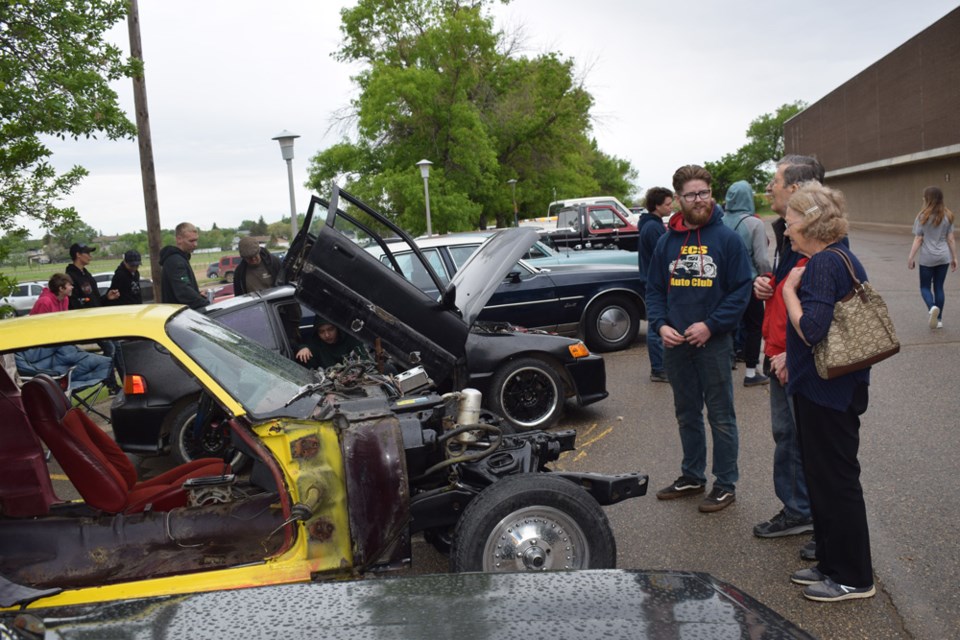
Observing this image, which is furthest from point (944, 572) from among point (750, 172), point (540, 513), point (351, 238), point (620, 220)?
point (750, 172)

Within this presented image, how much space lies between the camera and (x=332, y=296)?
15.6 feet

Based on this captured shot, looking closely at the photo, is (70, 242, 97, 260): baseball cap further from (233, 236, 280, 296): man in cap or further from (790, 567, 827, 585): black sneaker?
(790, 567, 827, 585): black sneaker

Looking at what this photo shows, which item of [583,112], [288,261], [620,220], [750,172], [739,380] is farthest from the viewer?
[750,172]

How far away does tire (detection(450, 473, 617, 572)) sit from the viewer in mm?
3445

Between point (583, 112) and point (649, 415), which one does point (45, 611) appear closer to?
point (649, 415)

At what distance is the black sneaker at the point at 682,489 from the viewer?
16.5ft

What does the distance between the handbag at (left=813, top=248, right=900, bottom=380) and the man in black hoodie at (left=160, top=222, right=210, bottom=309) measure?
6506 mm

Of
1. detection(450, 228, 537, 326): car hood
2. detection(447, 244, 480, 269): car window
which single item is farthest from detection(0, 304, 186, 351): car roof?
detection(447, 244, 480, 269): car window

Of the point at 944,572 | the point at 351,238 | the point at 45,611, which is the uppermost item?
the point at 351,238

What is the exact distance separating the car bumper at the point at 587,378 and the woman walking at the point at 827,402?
3.22 metres

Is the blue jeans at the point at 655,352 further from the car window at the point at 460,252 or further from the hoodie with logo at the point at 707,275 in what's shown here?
the hoodie with logo at the point at 707,275

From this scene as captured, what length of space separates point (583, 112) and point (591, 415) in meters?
26.9

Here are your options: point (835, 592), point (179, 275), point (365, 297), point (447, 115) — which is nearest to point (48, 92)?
point (179, 275)

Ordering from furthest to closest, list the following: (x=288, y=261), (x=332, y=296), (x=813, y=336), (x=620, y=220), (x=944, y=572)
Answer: (x=620, y=220), (x=288, y=261), (x=332, y=296), (x=944, y=572), (x=813, y=336)
